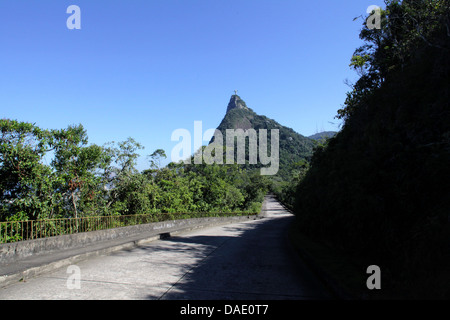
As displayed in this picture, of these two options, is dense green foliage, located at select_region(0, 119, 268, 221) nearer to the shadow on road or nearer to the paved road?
the paved road

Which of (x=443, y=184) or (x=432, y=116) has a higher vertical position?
(x=432, y=116)

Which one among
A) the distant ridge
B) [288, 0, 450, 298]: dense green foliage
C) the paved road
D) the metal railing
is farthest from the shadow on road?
the distant ridge

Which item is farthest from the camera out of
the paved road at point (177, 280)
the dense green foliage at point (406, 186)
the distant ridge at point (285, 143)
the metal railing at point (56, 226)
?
the distant ridge at point (285, 143)

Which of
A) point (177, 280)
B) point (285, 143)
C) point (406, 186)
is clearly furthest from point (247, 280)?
point (285, 143)

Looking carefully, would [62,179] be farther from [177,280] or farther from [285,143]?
[285,143]

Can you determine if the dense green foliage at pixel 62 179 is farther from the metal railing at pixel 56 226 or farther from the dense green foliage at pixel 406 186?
the dense green foliage at pixel 406 186

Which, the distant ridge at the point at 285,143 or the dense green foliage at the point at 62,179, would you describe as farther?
the distant ridge at the point at 285,143

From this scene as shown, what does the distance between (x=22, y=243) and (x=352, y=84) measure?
1269cm

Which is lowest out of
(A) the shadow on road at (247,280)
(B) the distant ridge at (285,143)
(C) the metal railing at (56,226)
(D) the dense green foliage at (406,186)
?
(A) the shadow on road at (247,280)

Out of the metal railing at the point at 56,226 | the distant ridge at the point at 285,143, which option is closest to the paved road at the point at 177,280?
the metal railing at the point at 56,226

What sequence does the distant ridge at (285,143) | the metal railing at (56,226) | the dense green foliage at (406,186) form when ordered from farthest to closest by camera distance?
the distant ridge at (285,143), the metal railing at (56,226), the dense green foliage at (406,186)
